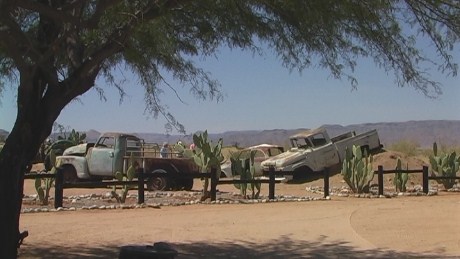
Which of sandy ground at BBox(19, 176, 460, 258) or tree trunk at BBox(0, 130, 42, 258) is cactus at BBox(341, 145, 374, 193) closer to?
sandy ground at BBox(19, 176, 460, 258)

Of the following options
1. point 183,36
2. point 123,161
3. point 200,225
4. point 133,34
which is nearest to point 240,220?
point 200,225

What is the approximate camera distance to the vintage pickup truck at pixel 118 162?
21812 mm

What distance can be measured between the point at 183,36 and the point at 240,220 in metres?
5.57

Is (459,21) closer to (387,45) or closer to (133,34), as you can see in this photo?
(387,45)

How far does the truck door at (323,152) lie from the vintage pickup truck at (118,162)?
221 inches

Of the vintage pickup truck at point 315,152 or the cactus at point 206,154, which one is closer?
the cactus at point 206,154

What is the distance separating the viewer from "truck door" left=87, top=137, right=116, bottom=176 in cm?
2258

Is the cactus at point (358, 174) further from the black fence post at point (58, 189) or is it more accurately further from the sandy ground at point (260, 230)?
the black fence post at point (58, 189)

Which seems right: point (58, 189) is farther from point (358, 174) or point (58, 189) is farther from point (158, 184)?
point (358, 174)

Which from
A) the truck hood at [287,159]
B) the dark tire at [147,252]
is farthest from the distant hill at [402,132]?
the dark tire at [147,252]

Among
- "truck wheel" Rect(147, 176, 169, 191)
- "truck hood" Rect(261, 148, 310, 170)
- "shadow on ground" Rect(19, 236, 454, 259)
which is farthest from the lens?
"truck hood" Rect(261, 148, 310, 170)

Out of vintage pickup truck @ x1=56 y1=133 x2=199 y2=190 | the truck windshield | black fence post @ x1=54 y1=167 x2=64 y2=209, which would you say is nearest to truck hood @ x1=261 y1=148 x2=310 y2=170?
the truck windshield

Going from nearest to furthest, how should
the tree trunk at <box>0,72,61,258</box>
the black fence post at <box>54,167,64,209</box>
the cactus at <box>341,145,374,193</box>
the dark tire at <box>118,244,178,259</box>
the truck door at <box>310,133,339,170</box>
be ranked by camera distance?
the dark tire at <box>118,244,178,259</box> < the tree trunk at <box>0,72,61,258</box> < the black fence post at <box>54,167,64,209</box> < the cactus at <box>341,145,374,193</box> < the truck door at <box>310,133,339,170</box>

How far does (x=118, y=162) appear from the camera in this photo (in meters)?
22.4
